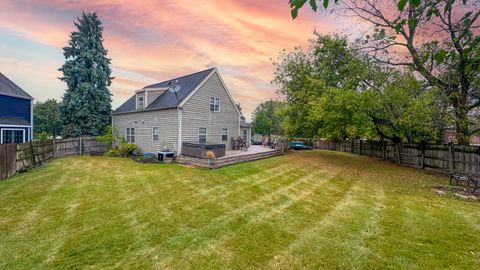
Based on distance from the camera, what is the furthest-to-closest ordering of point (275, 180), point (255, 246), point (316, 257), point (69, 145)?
point (69, 145) < point (275, 180) < point (255, 246) < point (316, 257)

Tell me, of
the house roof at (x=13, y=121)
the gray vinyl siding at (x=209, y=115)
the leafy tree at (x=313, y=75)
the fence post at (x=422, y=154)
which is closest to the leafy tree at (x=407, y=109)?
the fence post at (x=422, y=154)

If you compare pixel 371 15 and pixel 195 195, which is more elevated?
pixel 371 15

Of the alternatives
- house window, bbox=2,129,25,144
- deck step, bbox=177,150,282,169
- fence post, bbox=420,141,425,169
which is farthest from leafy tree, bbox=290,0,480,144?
house window, bbox=2,129,25,144

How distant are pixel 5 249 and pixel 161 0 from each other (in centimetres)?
1021

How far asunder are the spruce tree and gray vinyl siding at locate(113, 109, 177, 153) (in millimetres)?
3931

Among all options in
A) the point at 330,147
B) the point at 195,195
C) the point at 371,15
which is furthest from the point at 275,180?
the point at 330,147

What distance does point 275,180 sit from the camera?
9.91 metres

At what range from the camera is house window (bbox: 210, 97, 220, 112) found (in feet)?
59.0

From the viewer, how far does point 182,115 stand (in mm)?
A: 15570

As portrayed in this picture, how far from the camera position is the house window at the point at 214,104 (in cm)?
1797

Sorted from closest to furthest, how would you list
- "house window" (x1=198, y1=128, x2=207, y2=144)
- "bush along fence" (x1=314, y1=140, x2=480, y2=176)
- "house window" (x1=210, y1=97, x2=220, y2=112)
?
"bush along fence" (x1=314, y1=140, x2=480, y2=176) → "house window" (x1=198, y1=128, x2=207, y2=144) → "house window" (x1=210, y1=97, x2=220, y2=112)

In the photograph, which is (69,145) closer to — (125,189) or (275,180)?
(125,189)

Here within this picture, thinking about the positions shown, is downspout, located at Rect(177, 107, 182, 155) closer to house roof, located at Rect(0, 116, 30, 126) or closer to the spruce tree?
the spruce tree

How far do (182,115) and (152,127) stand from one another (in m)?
3.32
